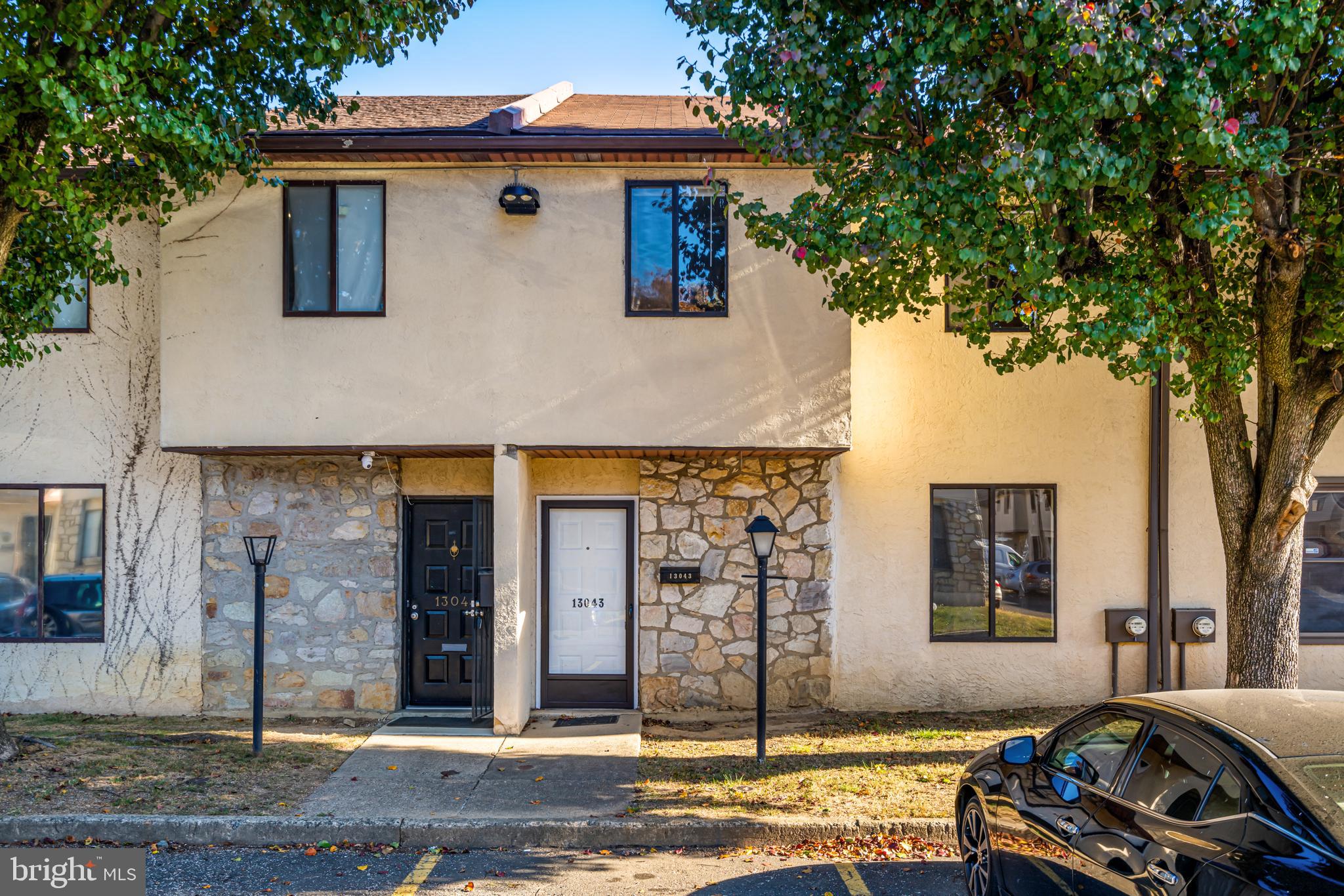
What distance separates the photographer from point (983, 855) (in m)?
5.07

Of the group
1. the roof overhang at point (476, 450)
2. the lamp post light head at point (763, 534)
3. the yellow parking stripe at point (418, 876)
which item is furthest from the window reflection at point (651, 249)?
the yellow parking stripe at point (418, 876)

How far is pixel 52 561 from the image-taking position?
936 cm

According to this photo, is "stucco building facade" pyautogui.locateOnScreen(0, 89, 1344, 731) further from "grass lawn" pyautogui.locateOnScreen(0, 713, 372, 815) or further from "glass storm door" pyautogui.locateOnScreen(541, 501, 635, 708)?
"grass lawn" pyautogui.locateOnScreen(0, 713, 372, 815)

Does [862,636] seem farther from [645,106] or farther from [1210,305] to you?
[645,106]

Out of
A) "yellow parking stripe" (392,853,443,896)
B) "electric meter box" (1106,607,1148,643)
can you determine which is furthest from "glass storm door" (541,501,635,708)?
"electric meter box" (1106,607,1148,643)

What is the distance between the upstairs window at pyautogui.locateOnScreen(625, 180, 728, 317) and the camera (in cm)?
879

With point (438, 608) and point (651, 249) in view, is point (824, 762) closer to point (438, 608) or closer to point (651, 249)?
point (438, 608)

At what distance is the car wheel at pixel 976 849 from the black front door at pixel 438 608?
5859 millimetres

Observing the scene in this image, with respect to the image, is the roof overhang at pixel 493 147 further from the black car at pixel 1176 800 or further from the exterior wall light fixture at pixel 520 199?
the black car at pixel 1176 800

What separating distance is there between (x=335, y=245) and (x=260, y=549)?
3.12 m

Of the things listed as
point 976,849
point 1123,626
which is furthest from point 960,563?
point 976,849

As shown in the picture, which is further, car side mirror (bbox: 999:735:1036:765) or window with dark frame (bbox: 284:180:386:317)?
window with dark frame (bbox: 284:180:386:317)

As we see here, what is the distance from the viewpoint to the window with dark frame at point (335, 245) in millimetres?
8789

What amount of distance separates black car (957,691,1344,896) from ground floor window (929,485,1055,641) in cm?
468
